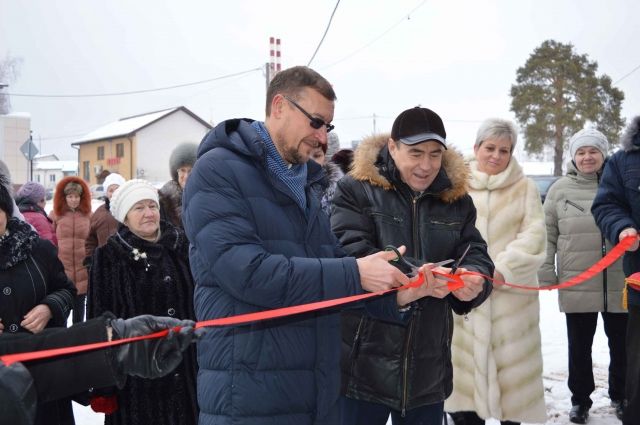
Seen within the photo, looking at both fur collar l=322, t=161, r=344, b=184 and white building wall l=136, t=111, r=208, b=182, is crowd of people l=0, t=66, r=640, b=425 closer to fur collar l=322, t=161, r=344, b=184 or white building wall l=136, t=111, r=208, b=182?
fur collar l=322, t=161, r=344, b=184

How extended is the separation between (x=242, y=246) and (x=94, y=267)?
1.86 meters

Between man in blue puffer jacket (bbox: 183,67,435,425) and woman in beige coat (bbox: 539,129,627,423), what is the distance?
316 centimetres

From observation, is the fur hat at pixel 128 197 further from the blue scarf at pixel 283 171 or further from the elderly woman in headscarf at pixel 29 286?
the blue scarf at pixel 283 171

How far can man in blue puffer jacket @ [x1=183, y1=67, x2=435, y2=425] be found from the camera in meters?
2.05

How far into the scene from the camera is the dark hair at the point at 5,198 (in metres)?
3.26

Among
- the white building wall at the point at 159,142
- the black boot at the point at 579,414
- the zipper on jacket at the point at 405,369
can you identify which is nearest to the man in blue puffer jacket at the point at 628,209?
the black boot at the point at 579,414

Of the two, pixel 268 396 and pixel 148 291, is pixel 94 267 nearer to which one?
pixel 148 291

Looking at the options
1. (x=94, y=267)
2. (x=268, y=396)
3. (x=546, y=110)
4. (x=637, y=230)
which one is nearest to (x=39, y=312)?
(x=94, y=267)

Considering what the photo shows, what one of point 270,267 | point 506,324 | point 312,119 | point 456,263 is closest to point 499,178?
point 506,324

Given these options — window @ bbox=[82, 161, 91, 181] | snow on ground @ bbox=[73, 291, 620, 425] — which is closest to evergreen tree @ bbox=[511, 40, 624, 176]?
snow on ground @ bbox=[73, 291, 620, 425]

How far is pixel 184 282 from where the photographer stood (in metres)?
3.69

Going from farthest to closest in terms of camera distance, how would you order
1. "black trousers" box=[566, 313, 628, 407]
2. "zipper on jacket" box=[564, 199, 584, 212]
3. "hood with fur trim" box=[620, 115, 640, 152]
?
"zipper on jacket" box=[564, 199, 584, 212] < "black trousers" box=[566, 313, 628, 407] < "hood with fur trim" box=[620, 115, 640, 152]

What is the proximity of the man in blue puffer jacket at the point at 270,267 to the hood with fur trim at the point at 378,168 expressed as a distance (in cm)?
71

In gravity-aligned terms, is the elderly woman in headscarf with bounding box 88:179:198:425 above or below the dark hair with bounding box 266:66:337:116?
below
